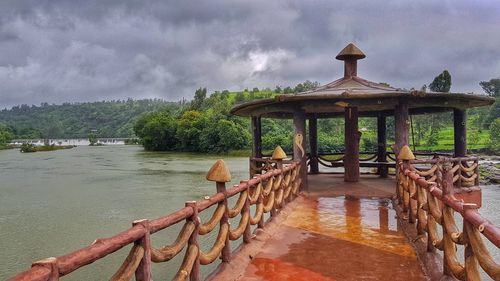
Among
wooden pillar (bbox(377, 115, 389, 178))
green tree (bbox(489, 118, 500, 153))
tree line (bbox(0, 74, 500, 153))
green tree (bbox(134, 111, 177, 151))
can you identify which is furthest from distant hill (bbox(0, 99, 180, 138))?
wooden pillar (bbox(377, 115, 389, 178))

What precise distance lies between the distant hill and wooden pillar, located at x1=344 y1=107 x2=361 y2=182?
4934 inches

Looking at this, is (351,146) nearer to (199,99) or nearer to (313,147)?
(313,147)

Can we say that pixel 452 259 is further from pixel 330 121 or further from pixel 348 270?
Answer: pixel 330 121

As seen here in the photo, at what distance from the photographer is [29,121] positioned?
17050cm

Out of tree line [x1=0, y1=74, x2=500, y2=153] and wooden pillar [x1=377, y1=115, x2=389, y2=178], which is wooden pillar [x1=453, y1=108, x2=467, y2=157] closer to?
wooden pillar [x1=377, y1=115, x2=389, y2=178]

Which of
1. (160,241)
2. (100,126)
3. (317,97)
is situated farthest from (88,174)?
(100,126)

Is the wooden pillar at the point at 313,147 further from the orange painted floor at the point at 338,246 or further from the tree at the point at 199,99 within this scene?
the tree at the point at 199,99

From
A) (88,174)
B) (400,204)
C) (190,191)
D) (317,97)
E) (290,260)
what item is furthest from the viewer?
Result: (88,174)

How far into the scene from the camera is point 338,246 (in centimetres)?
553

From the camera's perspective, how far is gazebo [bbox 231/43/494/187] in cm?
916

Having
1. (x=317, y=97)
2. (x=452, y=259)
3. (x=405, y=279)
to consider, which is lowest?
(x=405, y=279)

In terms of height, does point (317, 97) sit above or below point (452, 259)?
above

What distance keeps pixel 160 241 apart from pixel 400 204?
6.64 meters

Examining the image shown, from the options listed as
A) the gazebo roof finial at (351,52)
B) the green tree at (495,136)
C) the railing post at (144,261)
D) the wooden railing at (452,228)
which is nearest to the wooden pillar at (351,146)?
the gazebo roof finial at (351,52)
